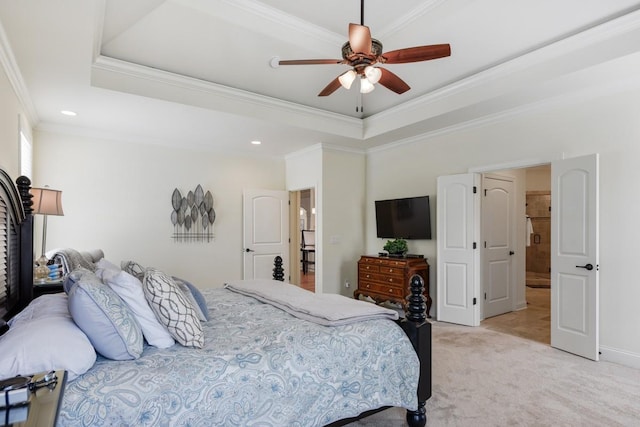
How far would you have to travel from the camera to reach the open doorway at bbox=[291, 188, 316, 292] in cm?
670

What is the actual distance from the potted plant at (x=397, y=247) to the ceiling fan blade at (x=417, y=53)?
9.93 feet

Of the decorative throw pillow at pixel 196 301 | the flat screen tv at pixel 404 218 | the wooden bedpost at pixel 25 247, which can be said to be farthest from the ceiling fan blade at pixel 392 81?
the wooden bedpost at pixel 25 247

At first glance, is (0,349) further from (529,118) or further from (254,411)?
(529,118)

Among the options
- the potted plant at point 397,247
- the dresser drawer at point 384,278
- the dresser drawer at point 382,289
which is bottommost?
the dresser drawer at point 382,289

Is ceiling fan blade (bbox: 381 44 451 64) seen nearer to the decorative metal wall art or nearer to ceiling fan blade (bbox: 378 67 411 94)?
ceiling fan blade (bbox: 378 67 411 94)

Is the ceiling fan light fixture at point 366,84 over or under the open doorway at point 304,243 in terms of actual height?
over

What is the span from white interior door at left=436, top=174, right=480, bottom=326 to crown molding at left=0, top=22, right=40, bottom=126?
4.48 metres

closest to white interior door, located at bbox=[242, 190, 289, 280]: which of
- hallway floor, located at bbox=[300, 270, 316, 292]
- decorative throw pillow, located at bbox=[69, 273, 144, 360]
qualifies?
hallway floor, located at bbox=[300, 270, 316, 292]

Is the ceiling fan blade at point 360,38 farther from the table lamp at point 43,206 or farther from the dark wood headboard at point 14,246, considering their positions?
the table lamp at point 43,206

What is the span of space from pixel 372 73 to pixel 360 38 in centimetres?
34

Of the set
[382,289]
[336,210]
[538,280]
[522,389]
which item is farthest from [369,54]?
[538,280]

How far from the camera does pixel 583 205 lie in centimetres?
346

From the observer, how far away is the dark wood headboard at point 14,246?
2.18 metres

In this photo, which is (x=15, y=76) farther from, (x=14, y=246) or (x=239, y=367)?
(x=239, y=367)
